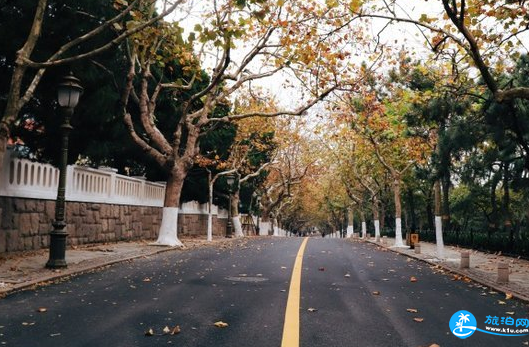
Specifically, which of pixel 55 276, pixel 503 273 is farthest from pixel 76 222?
pixel 503 273

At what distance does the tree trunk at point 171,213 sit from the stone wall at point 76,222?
1765 millimetres

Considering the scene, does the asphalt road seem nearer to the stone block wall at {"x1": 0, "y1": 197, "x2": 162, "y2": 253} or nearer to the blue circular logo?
the blue circular logo

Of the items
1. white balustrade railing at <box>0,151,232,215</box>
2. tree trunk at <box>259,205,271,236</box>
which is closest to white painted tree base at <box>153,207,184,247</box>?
white balustrade railing at <box>0,151,232,215</box>

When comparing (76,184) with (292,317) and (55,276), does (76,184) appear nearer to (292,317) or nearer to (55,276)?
(55,276)

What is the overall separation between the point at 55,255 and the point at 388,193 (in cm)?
4081

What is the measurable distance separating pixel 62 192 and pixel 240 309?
19.9 feet

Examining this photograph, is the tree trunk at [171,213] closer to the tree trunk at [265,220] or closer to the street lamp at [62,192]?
the street lamp at [62,192]

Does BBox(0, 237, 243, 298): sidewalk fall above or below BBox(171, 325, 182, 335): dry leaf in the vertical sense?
above

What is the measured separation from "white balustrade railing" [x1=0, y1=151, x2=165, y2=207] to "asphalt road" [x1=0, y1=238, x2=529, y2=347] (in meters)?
Result: 3.78

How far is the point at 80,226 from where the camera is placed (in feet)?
54.7

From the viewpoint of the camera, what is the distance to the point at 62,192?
36.9ft

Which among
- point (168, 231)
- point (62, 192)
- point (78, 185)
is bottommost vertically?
point (168, 231)

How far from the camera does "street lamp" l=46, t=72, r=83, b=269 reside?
10.9 meters

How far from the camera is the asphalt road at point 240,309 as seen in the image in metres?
5.51
